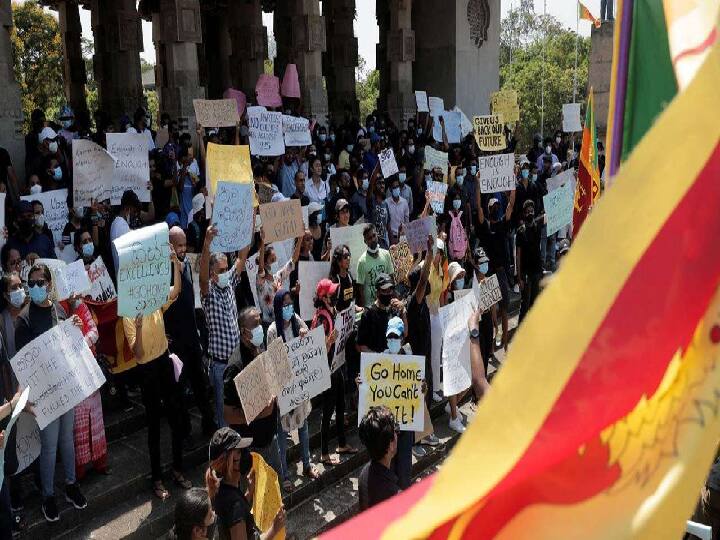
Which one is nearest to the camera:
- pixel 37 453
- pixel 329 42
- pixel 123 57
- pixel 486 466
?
pixel 486 466

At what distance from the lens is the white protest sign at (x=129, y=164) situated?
318 inches

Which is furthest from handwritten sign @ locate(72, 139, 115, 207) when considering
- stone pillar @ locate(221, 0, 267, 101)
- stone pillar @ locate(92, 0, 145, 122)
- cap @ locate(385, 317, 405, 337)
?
stone pillar @ locate(221, 0, 267, 101)

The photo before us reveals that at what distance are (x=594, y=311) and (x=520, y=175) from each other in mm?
10222

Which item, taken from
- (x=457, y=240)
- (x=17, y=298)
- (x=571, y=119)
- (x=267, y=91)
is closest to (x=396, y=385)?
(x=17, y=298)

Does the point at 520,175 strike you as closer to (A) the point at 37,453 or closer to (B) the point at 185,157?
(B) the point at 185,157

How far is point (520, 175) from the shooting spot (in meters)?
11.3

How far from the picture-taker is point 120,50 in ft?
54.9

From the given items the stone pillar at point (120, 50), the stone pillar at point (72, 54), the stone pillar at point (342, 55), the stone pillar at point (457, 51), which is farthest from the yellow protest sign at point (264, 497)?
the stone pillar at point (457, 51)

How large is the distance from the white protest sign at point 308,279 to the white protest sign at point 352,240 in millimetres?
488

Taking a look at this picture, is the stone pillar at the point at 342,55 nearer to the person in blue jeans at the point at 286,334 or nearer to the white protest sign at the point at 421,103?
the white protest sign at the point at 421,103

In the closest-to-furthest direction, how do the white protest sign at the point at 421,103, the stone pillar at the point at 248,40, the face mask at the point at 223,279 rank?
the face mask at the point at 223,279, the white protest sign at the point at 421,103, the stone pillar at the point at 248,40

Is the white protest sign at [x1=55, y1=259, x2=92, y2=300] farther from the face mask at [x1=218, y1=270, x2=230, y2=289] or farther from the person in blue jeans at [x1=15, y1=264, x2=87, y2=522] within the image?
the face mask at [x1=218, y1=270, x2=230, y2=289]

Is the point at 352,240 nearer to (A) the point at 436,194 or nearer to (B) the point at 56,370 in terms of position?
(A) the point at 436,194

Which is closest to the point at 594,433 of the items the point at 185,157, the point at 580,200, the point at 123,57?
the point at 580,200
